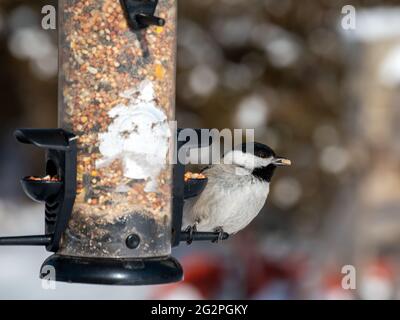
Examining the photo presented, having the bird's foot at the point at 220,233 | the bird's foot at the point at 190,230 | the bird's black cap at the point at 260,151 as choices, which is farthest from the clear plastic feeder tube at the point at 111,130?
the bird's black cap at the point at 260,151

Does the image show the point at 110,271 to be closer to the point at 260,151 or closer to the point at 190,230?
the point at 190,230

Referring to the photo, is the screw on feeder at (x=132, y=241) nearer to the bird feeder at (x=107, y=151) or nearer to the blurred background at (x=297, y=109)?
the bird feeder at (x=107, y=151)

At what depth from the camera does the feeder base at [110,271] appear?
4.37m

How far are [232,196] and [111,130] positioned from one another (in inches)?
49.1

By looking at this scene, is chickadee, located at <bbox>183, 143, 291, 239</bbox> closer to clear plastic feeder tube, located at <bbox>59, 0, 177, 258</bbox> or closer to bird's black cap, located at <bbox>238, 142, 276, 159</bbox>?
bird's black cap, located at <bbox>238, 142, 276, 159</bbox>

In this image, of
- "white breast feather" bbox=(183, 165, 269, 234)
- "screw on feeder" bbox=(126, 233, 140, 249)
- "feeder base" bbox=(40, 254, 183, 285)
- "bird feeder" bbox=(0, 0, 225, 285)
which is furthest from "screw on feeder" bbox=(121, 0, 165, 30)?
"white breast feather" bbox=(183, 165, 269, 234)

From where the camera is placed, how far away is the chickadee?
547 cm

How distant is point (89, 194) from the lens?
4.54 meters

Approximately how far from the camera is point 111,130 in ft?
14.9

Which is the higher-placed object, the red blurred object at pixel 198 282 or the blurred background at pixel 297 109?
the blurred background at pixel 297 109
